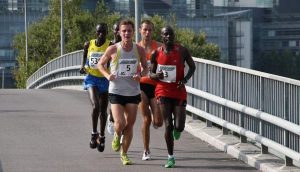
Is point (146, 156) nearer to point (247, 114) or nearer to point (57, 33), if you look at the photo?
point (247, 114)

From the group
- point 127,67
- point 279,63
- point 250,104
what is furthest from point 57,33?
point 279,63

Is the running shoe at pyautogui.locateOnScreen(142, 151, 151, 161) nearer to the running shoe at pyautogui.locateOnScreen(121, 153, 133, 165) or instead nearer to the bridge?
the running shoe at pyautogui.locateOnScreen(121, 153, 133, 165)

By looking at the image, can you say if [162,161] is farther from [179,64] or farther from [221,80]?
[221,80]

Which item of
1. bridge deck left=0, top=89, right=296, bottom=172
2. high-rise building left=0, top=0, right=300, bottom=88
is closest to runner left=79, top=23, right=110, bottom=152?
bridge deck left=0, top=89, right=296, bottom=172

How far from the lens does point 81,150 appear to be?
1430cm

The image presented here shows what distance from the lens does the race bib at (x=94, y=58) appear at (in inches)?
535

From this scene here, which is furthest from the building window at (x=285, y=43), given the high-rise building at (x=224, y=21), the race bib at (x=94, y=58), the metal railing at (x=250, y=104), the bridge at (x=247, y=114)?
the race bib at (x=94, y=58)

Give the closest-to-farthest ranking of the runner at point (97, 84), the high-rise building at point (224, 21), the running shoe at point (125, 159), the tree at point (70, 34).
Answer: the running shoe at point (125, 159)
the runner at point (97, 84)
the tree at point (70, 34)
the high-rise building at point (224, 21)

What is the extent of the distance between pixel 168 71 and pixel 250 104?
1.78 m

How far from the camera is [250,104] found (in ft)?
44.9

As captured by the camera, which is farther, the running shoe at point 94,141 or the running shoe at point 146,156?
the running shoe at point 94,141

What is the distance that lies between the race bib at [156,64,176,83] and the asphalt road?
41.4 inches

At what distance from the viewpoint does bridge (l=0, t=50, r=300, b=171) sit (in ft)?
38.6

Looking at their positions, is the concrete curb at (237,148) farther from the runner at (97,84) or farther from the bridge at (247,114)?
the runner at (97,84)
